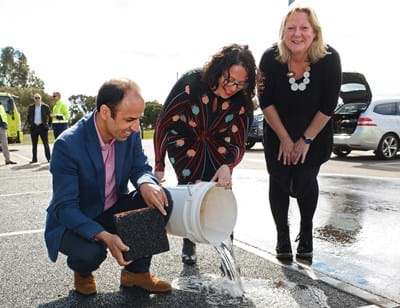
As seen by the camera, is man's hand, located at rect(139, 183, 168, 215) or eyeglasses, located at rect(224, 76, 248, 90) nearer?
man's hand, located at rect(139, 183, 168, 215)

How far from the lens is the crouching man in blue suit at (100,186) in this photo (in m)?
2.66

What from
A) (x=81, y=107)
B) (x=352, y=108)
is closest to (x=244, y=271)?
(x=352, y=108)

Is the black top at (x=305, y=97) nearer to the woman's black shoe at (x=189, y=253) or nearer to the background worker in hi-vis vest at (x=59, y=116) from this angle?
the woman's black shoe at (x=189, y=253)

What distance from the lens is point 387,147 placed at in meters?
12.4

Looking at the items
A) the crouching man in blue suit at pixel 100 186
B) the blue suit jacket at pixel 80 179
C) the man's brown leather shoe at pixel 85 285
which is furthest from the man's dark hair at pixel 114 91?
the man's brown leather shoe at pixel 85 285

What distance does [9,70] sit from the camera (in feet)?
262

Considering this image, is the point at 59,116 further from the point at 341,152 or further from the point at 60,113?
the point at 341,152

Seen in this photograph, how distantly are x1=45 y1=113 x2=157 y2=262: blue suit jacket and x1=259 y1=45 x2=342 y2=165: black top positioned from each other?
120 centimetres

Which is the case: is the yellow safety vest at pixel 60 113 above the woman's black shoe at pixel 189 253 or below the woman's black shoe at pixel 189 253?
above

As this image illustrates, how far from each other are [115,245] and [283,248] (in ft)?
5.44

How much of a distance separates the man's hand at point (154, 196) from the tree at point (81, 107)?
1.91ft

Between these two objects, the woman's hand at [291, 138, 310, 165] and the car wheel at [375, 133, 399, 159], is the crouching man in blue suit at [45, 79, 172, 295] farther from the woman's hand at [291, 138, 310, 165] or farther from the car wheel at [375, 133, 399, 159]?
the car wheel at [375, 133, 399, 159]

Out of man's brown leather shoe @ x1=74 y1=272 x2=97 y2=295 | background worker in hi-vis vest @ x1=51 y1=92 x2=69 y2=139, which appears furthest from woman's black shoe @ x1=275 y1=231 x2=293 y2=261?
background worker in hi-vis vest @ x1=51 y1=92 x2=69 y2=139

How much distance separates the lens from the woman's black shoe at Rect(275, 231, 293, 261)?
3806mm
